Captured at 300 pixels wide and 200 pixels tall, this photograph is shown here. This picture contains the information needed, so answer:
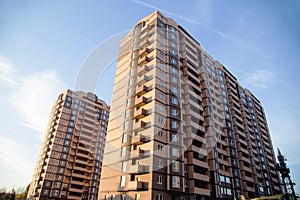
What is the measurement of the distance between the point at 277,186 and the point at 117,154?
195 feet

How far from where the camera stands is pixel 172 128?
3316 centimetres

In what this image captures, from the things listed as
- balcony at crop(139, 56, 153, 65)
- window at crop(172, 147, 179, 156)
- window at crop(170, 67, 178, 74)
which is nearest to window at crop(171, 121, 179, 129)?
window at crop(172, 147, 179, 156)

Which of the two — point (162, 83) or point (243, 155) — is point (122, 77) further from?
point (243, 155)

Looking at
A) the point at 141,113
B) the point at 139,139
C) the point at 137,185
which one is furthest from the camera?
the point at 141,113

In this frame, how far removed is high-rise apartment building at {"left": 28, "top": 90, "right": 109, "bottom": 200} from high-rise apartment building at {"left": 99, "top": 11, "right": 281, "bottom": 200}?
35231mm

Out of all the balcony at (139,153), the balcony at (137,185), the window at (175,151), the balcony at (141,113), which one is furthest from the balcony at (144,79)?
the balcony at (137,185)

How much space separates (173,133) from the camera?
108 feet

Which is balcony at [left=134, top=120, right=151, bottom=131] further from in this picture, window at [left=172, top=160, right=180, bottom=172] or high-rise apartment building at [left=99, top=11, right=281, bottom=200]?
window at [left=172, top=160, right=180, bottom=172]

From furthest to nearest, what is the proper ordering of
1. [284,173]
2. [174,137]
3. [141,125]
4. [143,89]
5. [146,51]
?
[284,173] → [146,51] → [143,89] → [174,137] → [141,125]

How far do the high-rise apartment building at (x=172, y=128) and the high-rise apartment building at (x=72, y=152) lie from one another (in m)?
35.2

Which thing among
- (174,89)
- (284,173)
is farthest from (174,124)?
(284,173)

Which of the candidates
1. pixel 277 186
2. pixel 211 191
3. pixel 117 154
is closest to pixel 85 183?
pixel 117 154

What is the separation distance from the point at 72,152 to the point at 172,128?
49.5 meters

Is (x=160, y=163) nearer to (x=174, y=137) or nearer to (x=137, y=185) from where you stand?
(x=137, y=185)
